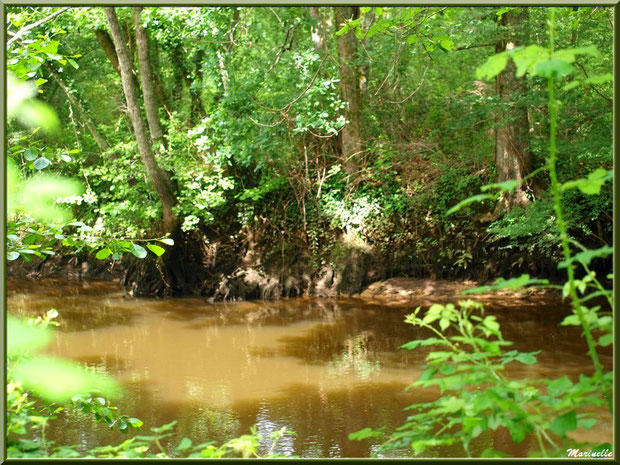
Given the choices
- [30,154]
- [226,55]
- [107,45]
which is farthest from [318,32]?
[30,154]

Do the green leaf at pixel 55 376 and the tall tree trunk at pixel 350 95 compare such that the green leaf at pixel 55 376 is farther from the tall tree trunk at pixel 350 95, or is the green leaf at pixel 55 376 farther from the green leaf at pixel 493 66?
the tall tree trunk at pixel 350 95

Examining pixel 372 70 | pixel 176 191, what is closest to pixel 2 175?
pixel 176 191

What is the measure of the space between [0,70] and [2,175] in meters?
0.30

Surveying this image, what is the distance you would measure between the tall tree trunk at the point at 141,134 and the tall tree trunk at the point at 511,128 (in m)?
4.29

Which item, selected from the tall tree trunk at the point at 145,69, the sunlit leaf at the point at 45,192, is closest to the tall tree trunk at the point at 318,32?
the tall tree trunk at the point at 145,69

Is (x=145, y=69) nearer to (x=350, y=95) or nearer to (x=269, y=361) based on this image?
(x=350, y=95)

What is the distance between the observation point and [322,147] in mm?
9023

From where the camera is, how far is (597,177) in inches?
46.5

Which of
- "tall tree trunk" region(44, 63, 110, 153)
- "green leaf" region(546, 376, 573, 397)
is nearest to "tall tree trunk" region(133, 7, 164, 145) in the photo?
"tall tree trunk" region(44, 63, 110, 153)

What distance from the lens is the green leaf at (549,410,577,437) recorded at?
1.16 meters

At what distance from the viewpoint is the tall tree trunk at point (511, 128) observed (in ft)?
22.0

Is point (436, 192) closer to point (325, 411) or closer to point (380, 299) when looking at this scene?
point (380, 299)

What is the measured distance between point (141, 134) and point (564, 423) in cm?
731

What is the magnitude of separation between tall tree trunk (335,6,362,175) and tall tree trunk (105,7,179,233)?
2.52 metres
